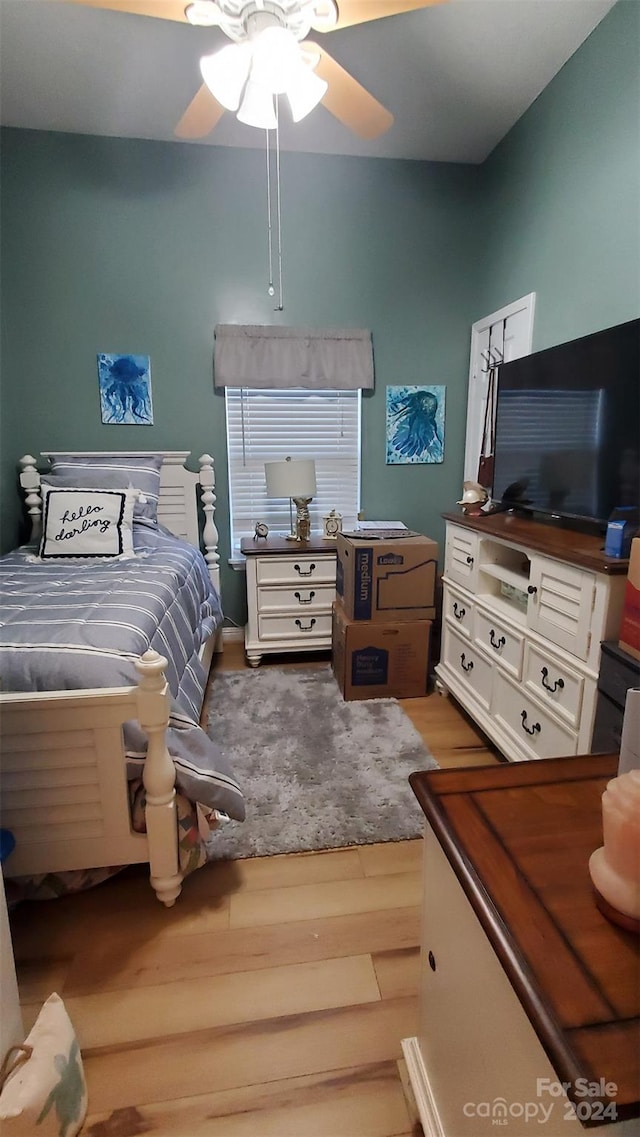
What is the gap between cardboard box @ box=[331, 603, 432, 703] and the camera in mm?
2574

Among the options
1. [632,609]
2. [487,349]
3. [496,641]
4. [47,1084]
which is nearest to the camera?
[47,1084]

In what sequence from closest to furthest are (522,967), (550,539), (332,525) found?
(522,967), (550,539), (332,525)

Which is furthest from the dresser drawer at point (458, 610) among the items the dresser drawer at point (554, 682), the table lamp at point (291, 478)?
the table lamp at point (291, 478)

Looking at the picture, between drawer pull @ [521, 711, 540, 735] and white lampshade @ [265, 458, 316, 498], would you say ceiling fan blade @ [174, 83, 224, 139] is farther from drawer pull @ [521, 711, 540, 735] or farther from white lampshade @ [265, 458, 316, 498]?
drawer pull @ [521, 711, 540, 735]

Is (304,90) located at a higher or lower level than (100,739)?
higher

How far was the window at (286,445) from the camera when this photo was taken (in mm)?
3174

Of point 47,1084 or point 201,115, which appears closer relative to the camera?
point 47,1084

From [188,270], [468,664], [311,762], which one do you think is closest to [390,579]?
[468,664]

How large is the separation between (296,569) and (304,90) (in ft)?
6.51

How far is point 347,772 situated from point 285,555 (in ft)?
4.15

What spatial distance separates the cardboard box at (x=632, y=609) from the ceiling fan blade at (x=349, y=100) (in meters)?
1.75

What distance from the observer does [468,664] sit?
234 centimetres

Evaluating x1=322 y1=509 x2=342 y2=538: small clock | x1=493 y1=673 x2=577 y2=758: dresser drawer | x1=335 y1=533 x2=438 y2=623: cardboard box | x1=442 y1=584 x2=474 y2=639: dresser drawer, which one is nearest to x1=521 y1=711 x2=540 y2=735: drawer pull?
x1=493 y1=673 x2=577 y2=758: dresser drawer

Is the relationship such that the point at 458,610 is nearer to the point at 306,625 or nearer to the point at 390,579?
the point at 390,579
